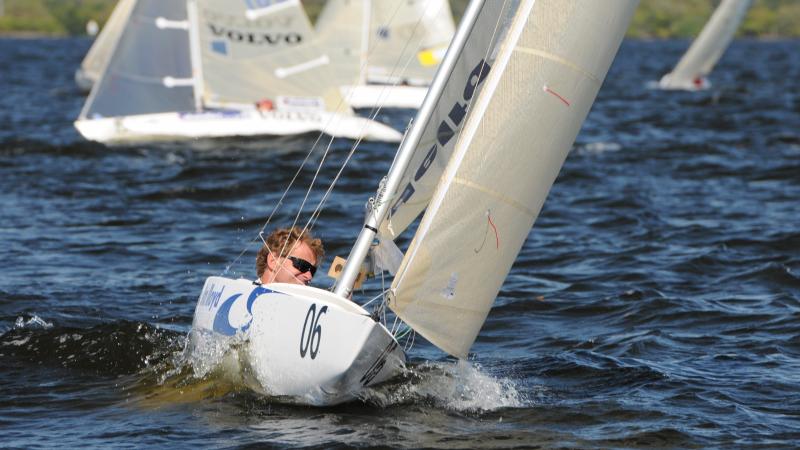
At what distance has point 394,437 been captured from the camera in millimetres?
7520

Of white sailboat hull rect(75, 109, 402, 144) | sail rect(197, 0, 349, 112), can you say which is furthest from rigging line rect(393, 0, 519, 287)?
sail rect(197, 0, 349, 112)

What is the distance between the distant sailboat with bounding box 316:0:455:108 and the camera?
95.8 feet

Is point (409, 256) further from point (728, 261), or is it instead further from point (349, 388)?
point (728, 261)

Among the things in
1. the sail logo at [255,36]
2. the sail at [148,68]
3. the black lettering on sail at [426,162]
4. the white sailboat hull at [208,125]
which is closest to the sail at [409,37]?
the sail logo at [255,36]

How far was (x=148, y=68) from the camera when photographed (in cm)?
2178

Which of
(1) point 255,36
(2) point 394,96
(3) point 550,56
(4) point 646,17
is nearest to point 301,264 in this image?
(3) point 550,56

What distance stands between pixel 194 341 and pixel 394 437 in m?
1.71

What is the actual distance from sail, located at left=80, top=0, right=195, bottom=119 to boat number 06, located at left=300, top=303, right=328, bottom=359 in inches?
581

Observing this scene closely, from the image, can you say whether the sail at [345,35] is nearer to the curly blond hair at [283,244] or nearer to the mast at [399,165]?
the curly blond hair at [283,244]

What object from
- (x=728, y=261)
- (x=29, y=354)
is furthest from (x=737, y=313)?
(x=29, y=354)

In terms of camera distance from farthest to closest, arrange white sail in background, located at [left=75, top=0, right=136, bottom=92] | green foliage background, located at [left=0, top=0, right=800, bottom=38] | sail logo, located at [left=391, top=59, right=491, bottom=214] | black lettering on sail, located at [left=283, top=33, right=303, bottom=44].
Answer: green foliage background, located at [left=0, top=0, right=800, bottom=38], white sail in background, located at [left=75, top=0, right=136, bottom=92], black lettering on sail, located at [left=283, top=33, right=303, bottom=44], sail logo, located at [left=391, top=59, right=491, bottom=214]

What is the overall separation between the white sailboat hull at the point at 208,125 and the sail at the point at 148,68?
0.22m

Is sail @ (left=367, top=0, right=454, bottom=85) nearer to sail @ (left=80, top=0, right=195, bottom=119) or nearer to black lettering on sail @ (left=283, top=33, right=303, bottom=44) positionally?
black lettering on sail @ (left=283, top=33, right=303, bottom=44)

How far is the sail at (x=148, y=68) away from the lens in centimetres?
2148
